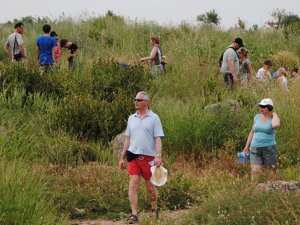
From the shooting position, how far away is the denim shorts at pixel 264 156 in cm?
1148

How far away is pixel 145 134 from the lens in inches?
389

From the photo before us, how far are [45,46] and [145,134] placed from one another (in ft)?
26.5

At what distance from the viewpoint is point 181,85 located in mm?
17438

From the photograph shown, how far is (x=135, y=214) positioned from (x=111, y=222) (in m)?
0.56

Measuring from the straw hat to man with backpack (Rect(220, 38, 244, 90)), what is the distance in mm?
7429

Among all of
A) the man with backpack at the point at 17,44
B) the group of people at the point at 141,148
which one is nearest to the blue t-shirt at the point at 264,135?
the group of people at the point at 141,148

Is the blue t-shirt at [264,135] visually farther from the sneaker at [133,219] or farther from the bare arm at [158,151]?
the sneaker at [133,219]

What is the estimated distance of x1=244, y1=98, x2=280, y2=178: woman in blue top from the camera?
37.5 ft

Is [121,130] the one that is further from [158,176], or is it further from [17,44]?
[158,176]

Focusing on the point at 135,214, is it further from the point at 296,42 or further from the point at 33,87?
the point at 296,42

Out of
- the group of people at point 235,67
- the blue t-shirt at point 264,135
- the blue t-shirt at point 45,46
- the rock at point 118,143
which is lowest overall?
the rock at point 118,143

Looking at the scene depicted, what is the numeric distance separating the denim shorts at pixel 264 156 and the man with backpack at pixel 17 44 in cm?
802

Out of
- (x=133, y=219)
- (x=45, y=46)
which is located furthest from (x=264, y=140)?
(x=45, y=46)

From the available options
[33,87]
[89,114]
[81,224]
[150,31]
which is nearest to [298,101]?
[89,114]
